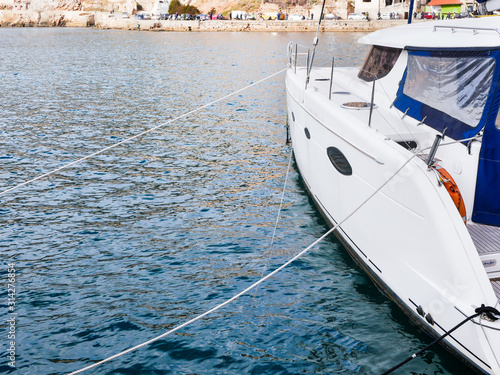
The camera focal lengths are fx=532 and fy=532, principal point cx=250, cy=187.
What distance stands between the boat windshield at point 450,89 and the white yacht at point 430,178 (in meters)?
0.02

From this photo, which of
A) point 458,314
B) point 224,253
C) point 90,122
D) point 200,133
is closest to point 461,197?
point 458,314

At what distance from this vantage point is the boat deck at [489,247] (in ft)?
19.5

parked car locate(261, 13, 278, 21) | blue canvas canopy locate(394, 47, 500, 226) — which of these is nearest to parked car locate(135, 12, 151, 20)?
parked car locate(261, 13, 278, 21)

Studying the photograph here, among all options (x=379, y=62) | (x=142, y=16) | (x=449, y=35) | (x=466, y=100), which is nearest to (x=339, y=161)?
(x=466, y=100)

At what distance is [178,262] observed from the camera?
27.4ft

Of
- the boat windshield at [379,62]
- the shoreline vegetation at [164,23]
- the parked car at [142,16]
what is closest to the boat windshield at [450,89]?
the boat windshield at [379,62]

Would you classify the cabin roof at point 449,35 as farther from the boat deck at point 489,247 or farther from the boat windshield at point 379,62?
the boat deck at point 489,247

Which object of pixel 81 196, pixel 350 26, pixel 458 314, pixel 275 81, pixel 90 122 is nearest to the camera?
pixel 458 314

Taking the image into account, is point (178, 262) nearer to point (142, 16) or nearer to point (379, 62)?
point (379, 62)

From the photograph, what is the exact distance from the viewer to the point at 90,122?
18.7 meters

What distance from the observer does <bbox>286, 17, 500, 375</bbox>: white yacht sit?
211 inches

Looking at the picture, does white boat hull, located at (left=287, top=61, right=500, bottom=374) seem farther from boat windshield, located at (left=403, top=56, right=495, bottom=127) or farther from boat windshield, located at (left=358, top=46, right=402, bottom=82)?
boat windshield, located at (left=358, top=46, right=402, bottom=82)

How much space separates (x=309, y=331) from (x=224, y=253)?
2573mm

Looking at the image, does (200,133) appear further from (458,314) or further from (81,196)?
(458,314)
